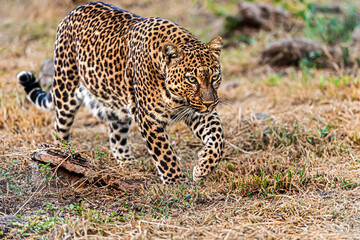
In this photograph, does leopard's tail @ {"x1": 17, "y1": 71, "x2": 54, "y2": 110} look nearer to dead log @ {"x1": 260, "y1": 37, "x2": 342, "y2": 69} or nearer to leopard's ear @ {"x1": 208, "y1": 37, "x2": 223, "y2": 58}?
leopard's ear @ {"x1": 208, "y1": 37, "x2": 223, "y2": 58}

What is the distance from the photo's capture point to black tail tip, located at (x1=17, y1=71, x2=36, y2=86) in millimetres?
6578

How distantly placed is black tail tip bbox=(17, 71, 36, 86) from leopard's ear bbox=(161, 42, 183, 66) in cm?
272

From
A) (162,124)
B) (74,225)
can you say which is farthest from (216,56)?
(74,225)

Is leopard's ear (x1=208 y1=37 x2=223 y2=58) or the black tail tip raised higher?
leopard's ear (x1=208 y1=37 x2=223 y2=58)

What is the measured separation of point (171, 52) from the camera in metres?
4.74

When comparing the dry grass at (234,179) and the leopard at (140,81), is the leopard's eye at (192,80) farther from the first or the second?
the dry grass at (234,179)

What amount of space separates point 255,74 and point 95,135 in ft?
13.4

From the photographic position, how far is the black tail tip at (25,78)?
21.6 ft

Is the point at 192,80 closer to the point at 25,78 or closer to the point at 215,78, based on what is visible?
the point at 215,78

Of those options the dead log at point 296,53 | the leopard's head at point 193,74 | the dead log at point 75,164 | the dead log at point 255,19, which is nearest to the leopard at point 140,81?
the leopard's head at point 193,74

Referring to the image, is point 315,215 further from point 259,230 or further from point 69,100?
point 69,100

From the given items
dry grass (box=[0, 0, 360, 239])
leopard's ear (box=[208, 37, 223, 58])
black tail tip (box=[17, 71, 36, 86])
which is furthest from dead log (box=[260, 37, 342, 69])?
black tail tip (box=[17, 71, 36, 86])

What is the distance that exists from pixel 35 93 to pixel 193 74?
3084 millimetres

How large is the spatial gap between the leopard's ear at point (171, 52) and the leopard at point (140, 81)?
0.01m
